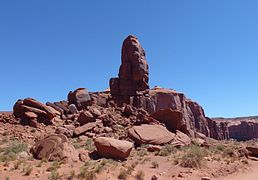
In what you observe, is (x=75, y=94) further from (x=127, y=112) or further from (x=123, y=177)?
(x=123, y=177)

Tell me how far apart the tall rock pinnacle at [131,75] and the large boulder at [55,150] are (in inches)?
1251

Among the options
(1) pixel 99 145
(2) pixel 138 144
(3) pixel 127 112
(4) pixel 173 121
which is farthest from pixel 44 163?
(3) pixel 127 112

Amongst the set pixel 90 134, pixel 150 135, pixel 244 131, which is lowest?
pixel 150 135

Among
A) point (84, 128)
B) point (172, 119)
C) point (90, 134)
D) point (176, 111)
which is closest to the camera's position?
point (90, 134)

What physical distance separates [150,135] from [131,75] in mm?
27500

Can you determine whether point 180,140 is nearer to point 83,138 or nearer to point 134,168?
point 83,138

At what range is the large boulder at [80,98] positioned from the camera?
33978 millimetres

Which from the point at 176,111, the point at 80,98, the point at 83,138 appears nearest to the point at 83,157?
the point at 83,138

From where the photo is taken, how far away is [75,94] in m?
34.6

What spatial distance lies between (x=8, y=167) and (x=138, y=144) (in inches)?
394

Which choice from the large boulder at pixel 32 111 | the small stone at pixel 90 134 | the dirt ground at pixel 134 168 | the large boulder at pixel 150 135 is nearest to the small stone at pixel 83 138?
the small stone at pixel 90 134

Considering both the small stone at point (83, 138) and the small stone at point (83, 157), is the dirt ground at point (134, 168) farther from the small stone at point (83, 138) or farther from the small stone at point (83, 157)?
the small stone at point (83, 138)

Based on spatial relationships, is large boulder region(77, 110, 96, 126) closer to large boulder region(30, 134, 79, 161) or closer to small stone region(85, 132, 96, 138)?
small stone region(85, 132, 96, 138)

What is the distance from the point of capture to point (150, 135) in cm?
2200
